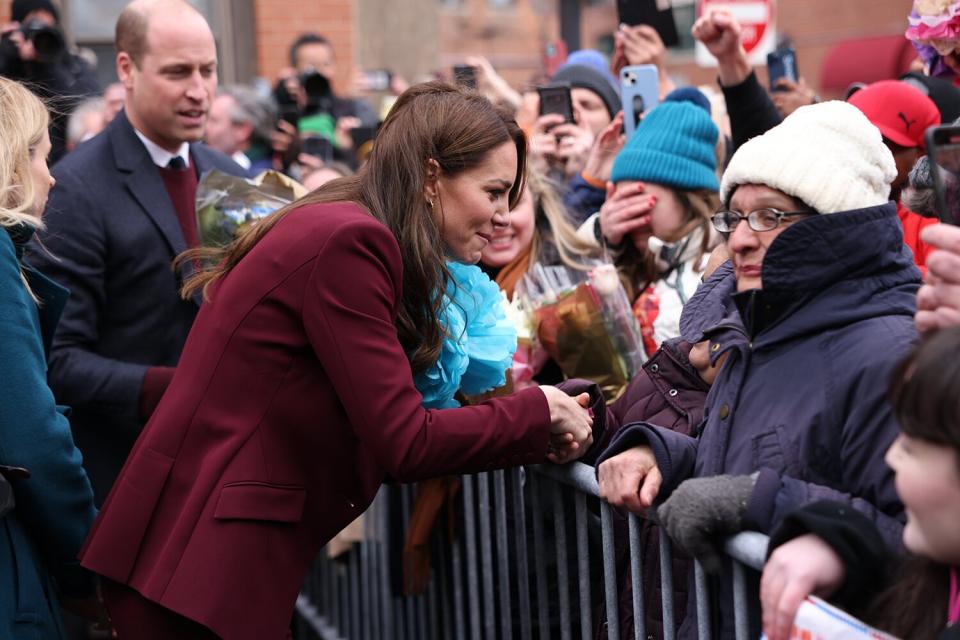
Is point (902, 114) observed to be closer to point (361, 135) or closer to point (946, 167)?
point (946, 167)

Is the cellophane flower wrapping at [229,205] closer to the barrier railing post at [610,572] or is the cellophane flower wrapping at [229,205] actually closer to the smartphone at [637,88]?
the smartphone at [637,88]

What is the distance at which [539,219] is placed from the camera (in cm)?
440

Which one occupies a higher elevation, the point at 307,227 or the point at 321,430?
the point at 307,227

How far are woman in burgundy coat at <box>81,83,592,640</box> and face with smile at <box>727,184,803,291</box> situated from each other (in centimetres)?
55

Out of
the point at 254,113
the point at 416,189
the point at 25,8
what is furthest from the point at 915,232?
the point at 254,113

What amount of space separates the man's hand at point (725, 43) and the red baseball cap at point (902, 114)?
38cm

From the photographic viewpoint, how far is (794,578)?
76.7 inches

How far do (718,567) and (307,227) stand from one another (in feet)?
3.61

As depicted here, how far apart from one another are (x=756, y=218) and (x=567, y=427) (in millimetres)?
664

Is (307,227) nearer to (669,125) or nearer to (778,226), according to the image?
(778,226)

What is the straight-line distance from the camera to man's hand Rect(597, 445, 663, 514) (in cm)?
250

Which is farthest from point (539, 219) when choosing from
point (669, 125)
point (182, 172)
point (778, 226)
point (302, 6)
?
point (302, 6)

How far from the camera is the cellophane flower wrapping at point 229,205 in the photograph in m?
4.04

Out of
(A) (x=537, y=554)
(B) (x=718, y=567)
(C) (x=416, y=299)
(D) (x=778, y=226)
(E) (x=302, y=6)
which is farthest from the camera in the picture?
(E) (x=302, y=6)
